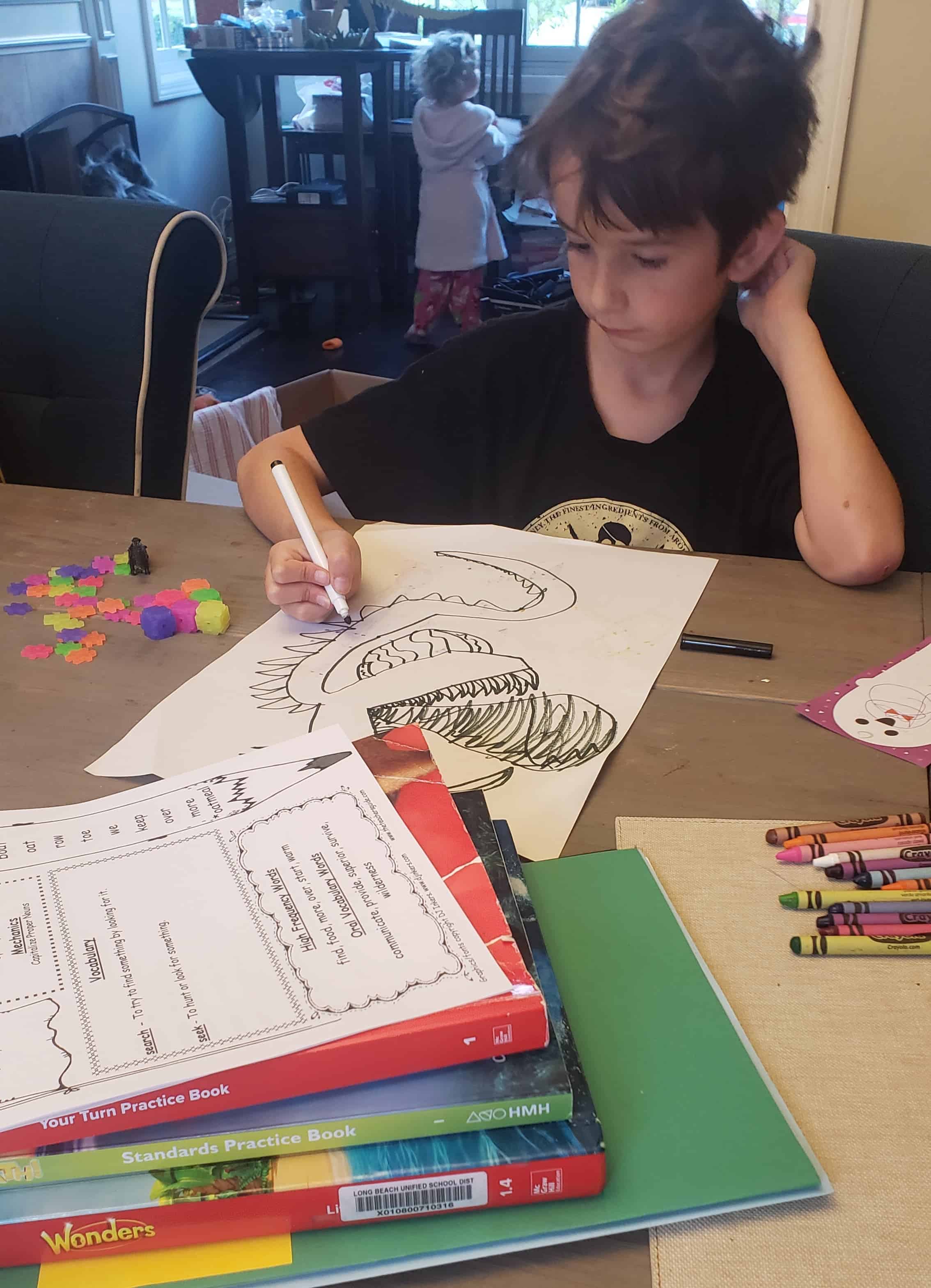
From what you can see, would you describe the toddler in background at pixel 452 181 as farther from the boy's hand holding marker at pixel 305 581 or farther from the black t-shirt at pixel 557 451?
the boy's hand holding marker at pixel 305 581

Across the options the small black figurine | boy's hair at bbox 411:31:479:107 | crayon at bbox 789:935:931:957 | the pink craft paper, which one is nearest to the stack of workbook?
crayon at bbox 789:935:931:957

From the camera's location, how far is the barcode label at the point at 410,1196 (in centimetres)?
34

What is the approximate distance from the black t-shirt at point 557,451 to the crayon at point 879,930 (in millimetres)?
500

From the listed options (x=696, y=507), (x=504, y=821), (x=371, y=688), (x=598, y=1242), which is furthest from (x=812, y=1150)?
(x=696, y=507)

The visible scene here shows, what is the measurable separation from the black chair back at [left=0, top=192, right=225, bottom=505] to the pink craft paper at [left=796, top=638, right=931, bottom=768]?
3.21 feet

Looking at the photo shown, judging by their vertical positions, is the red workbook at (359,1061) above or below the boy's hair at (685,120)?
below

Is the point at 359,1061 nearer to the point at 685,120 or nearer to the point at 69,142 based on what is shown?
the point at 685,120

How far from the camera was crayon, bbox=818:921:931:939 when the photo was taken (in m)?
0.46

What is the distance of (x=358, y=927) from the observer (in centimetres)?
40

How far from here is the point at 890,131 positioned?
4.57 ft

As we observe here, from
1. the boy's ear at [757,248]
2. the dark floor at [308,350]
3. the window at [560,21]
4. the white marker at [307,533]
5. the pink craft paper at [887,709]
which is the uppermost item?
the window at [560,21]

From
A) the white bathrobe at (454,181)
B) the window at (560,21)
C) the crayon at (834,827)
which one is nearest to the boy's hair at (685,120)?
the crayon at (834,827)

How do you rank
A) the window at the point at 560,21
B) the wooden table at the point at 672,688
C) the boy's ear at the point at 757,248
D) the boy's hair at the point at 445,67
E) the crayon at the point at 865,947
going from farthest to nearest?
the window at the point at 560,21 → the boy's hair at the point at 445,67 → the boy's ear at the point at 757,248 → the wooden table at the point at 672,688 → the crayon at the point at 865,947

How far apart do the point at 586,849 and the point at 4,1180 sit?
0.30 metres
